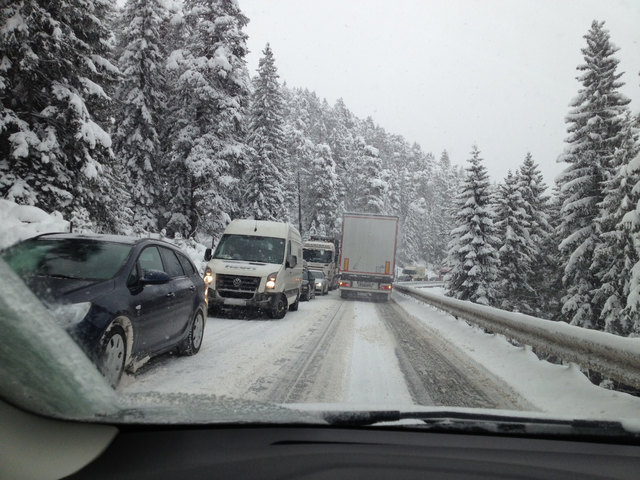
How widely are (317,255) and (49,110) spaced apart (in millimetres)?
18224

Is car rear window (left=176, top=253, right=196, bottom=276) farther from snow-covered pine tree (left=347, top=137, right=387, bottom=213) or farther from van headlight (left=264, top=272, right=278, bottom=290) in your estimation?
snow-covered pine tree (left=347, top=137, right=387, bottom=213)

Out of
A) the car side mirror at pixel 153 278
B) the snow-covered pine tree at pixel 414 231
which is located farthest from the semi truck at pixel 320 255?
the snow-covered pine tree at pixel 414 231

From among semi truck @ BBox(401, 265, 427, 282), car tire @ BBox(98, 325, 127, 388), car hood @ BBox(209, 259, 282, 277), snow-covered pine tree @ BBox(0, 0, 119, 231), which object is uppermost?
snow-covered pine tree @ BBox(0, 0, 119, 231)

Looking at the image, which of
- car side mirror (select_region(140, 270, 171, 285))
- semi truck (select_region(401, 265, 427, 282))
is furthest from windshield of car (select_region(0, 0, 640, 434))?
semi truck (select_region(401, 265, 427, 282))

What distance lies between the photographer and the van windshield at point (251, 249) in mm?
12023

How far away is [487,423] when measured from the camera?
245cm

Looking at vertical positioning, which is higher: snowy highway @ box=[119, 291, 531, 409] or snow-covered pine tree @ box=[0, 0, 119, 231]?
snow-covered pine tree @ box=[0, 0, 119, 231]

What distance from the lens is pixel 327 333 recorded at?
9.79 meters

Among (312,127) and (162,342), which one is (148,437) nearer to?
(162,342)

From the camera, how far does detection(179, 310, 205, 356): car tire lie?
6.39 m

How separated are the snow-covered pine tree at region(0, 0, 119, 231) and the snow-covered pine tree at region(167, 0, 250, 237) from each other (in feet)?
29.2

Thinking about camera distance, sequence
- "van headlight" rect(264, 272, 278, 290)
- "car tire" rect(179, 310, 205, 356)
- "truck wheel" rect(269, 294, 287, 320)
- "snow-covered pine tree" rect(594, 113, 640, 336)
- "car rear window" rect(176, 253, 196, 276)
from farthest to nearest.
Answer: "snow-covered pine tree" rect(594, 113, 640, 336)
"truck wheel" rect(269, 294, 287, 320)
"van headlight" rect(264, 272, 278, 290)
"car rear window" rect(176, 253, 196, 276)
"car tire" rect(179, 310, 205, 356)

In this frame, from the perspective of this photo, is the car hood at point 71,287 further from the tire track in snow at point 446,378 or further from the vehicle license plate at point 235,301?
the vehicle license plate at point 235,301

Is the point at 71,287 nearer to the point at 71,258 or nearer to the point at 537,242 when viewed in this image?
the point at 71,258
